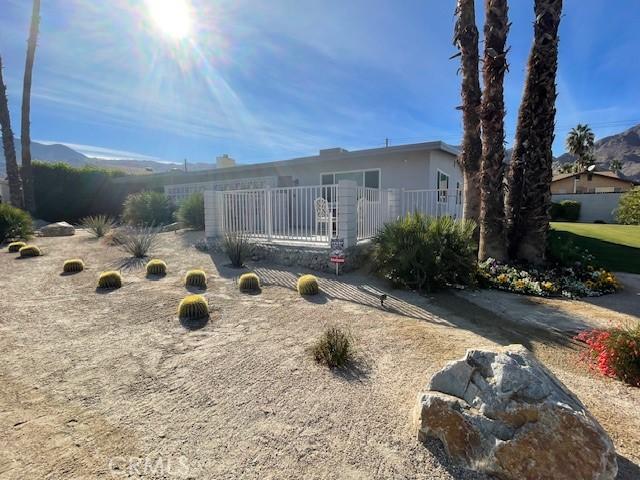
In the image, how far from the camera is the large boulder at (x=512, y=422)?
1928 millimetres

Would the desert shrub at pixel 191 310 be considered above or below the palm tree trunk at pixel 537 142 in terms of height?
below

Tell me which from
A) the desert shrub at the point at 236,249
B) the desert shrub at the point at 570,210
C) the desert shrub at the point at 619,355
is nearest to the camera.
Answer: the desert shrub at the point at 619,355

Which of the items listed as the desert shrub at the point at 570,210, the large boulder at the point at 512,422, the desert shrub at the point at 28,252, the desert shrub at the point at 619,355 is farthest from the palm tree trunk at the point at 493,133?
the desert shrub at the point at 570,210

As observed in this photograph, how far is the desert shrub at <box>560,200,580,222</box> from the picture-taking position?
2741 cm

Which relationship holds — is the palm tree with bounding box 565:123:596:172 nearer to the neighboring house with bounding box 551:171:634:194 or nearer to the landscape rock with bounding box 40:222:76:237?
the neighboring house with bounding box 551:171:634:194

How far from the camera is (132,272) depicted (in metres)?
7.66

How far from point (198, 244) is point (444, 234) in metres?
7.44

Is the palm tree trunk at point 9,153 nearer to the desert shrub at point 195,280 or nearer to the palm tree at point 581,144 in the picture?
the desert shrub at point 195,280

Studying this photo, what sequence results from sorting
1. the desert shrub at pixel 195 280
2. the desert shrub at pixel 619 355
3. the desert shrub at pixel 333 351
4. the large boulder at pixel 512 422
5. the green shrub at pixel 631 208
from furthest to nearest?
the green shrub at pixel 631 208 → the desert shrub at pixel 195 280 → the desert shrub at pixel 333 351 → the desert shrub at pixel 619 355 → the large boulder at pixel 512 422

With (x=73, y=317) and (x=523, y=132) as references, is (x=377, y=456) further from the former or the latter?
(x=523, y=132)

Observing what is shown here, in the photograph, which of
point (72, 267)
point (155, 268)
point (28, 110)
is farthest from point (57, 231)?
point (155, 268)

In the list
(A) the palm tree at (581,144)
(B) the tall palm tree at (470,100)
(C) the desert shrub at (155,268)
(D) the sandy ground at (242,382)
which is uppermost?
(A) the palm tree at (581,144)

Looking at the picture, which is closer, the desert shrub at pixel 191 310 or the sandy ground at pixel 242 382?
the sandy ground at pixel 242 382

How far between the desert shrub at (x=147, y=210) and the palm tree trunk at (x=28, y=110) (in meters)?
5.85
